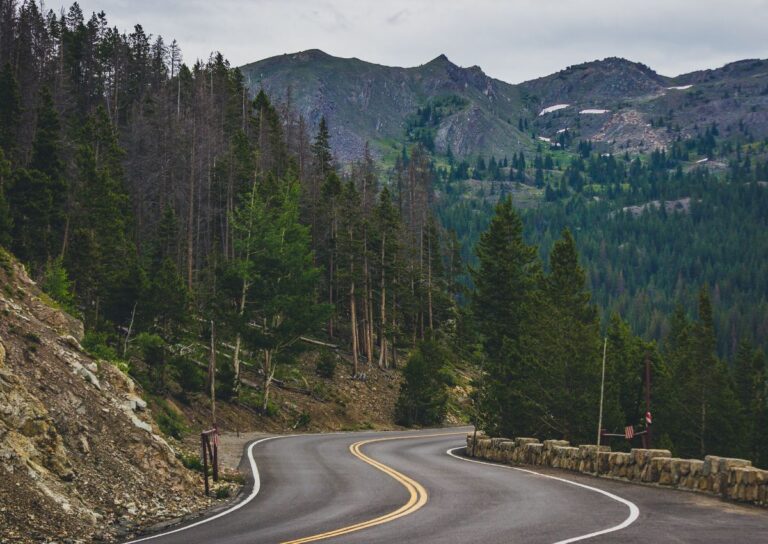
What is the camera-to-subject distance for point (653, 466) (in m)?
19.6

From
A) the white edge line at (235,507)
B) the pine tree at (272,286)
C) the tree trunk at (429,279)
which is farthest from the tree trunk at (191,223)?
the white edge line at (235,507)

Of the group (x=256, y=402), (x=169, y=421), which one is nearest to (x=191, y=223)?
(x=256, y=402)

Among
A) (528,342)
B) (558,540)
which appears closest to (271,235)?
(528,342)

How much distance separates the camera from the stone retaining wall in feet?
51.9

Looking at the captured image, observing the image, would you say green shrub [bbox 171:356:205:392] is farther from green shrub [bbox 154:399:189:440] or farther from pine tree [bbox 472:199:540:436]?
pine tree [bbox 472:199:540:436]

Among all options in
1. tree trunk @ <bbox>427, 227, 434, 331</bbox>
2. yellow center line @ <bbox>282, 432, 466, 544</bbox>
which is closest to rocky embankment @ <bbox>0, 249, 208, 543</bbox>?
yellow center line @ <bbox>282, 432, 466, 544</bbox>

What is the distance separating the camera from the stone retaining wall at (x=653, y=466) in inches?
623

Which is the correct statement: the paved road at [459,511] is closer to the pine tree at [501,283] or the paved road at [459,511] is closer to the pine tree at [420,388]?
the pine tree at [501,283]

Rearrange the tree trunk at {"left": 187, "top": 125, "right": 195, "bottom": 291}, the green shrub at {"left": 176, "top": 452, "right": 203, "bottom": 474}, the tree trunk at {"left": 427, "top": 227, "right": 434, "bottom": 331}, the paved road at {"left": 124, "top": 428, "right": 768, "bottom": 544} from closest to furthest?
the paved road at {"left": 124, "top": 428, "right": 768, "bottom": 544} < the green shrub at {"left": 176, "top": 452, "right": 203, "bottom": 474} < the tree trunk at {"left": 187, "top": 125, "right": 195, "bottom": 291} < the tree trunk at {"left": 427, "top": 227, "right": 434, "bottom": 331}

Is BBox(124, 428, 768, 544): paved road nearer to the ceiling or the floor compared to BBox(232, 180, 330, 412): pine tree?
nearer to the floor

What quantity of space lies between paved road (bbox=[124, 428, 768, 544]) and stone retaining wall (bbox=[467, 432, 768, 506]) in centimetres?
58

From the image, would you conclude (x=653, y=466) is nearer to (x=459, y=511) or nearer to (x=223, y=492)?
(x=459, y=511)


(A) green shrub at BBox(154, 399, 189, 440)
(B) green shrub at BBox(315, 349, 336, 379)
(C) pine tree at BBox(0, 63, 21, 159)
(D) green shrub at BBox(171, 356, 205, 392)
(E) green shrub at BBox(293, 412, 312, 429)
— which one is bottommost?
(E) green shrub at BBox(293, 412, 312, 429)

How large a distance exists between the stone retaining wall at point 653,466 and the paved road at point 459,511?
58 cm
